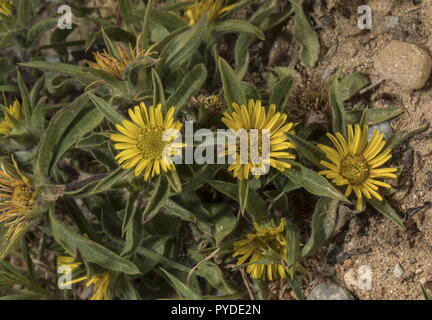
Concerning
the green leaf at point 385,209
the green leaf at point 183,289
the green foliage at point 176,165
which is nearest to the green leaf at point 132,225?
the green foliage at point 176,165

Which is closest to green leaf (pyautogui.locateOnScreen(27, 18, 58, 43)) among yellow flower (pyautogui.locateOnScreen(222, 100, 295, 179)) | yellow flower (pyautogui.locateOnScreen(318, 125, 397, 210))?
yellow flower (pyautogui.locateOnScreen(222, 100, 295, 179))

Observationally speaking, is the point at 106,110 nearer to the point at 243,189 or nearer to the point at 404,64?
the point at 243,189

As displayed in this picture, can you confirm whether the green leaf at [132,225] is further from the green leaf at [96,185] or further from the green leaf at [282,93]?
the green leaf at [282,93]

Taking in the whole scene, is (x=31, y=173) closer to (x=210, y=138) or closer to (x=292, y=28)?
(x=210, y=138)

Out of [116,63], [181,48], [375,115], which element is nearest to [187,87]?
[181,48]

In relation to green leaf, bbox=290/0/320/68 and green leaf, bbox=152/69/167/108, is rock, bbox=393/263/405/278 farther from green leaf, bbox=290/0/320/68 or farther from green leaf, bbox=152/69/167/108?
green leaf, bbox=152/69/167/108

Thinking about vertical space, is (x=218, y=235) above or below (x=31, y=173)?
below
